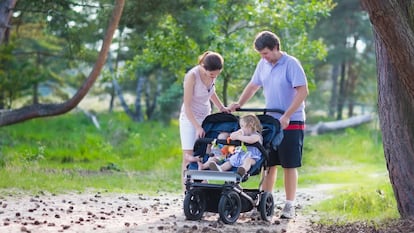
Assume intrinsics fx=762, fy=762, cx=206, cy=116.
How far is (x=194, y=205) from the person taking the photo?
752cm

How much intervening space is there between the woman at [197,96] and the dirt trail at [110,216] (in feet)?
2.48

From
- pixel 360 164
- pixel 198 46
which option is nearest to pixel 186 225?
pixel 198 46

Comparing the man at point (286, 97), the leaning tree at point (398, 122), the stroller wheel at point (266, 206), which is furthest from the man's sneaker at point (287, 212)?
the leaning tree at point (398, 122)

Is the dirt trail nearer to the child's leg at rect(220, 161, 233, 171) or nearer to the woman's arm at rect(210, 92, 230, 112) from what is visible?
the child's leg at rect(220, 161, 233, 171)

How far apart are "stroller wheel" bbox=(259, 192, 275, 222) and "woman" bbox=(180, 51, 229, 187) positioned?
812 mm

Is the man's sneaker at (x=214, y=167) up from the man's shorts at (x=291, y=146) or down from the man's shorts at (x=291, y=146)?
down

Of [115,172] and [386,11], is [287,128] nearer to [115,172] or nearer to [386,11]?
[386,11]

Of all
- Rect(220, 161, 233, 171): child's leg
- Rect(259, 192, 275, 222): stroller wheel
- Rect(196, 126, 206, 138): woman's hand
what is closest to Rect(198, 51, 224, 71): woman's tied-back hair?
Rect(196, 126, 206, 138): woman's hand

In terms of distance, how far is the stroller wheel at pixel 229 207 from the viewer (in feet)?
23.7

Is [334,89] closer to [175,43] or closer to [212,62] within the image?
[175,43]

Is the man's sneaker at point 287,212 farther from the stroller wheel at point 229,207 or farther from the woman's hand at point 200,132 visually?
the woman's hand at point 200,132

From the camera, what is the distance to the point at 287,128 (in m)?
7.96

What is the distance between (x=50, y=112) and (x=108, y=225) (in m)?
5.41

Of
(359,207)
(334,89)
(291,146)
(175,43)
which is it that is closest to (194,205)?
(291,146)
